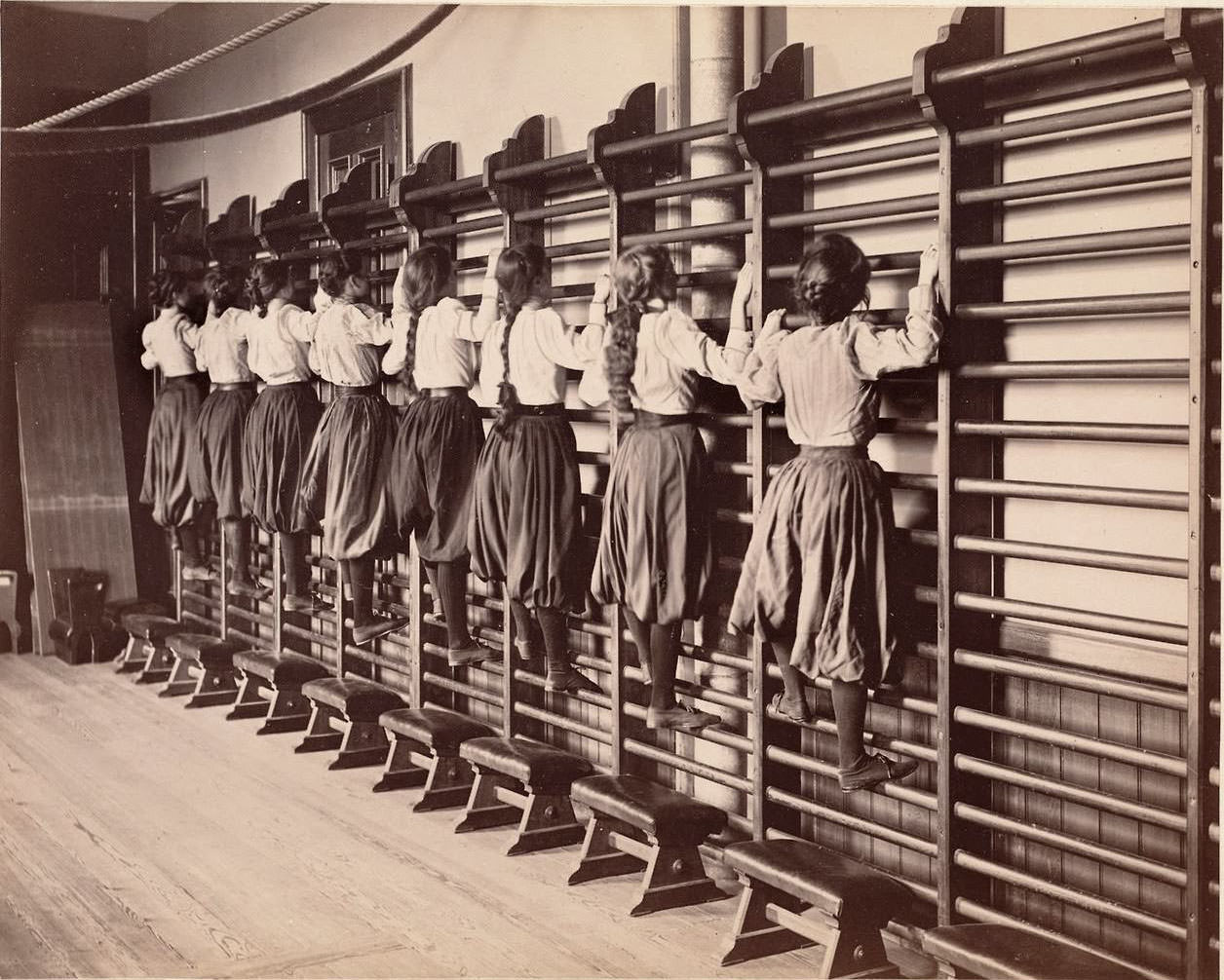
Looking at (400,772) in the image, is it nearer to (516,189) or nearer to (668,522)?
(668,522)

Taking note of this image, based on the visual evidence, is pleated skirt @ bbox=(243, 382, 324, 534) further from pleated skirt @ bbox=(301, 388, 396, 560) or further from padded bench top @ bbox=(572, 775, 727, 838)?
padded bench top @ bbox=(572, 775, 727, 838)

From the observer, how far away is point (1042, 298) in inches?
134

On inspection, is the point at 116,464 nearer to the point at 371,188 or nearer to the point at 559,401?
the point at 371,188

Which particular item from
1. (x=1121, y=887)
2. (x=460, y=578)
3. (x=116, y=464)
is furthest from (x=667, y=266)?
(x=116, y=464)

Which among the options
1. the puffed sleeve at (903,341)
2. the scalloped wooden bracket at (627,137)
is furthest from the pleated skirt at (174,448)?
the puffed sleeve at (903,341)

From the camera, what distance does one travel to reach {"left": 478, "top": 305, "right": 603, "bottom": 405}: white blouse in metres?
4.56

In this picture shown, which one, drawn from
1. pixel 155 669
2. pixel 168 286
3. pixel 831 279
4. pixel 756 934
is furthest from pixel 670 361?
pixel 155 669

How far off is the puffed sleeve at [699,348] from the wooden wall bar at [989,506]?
0.13m

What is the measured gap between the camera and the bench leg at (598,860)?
430 cm

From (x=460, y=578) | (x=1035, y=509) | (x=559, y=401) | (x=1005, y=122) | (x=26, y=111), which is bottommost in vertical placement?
(x=460, y=578)

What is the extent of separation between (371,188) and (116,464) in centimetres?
329

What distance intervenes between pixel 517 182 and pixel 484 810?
2.24 m

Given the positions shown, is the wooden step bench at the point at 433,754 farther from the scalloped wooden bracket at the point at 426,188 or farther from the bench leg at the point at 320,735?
the scalloped wooden bracket at the point at 426,188

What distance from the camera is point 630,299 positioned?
413cm
